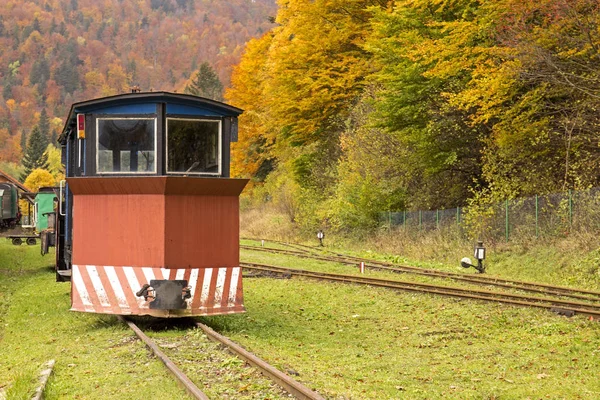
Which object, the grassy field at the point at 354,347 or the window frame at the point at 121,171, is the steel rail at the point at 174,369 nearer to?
the grassy field at the point at 354,347

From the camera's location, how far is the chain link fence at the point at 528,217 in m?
20.4

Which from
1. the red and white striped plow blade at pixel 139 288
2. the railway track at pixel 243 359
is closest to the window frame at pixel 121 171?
the red and white striped plow blade at pixel 139 288

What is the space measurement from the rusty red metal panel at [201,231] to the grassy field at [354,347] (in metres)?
1.13

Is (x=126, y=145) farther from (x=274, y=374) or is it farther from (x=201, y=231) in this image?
(x=274, y=374)

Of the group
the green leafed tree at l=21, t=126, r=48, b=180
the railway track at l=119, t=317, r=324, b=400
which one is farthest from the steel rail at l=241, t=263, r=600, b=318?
the green leafed tree at l=21, t=126, r=48, b=180

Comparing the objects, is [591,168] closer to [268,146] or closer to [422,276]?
[422,276]

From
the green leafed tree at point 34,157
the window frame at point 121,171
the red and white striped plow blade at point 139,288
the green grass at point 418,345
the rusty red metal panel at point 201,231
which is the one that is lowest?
the green grass at point 418,345

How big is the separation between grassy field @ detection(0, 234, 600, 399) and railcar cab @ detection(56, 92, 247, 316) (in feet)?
3.79

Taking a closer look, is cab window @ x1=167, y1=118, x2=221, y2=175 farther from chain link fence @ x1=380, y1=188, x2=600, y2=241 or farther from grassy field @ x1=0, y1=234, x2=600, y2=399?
chain link fence @ x1=380, y1=188, x2=600, y2=241

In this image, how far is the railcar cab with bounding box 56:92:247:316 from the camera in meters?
11.7

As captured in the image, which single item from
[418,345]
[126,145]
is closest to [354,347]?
[418,345]

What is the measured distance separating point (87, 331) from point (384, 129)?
19.8 m

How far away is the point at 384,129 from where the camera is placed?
98.6 feet

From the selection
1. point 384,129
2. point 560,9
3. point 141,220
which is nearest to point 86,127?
point 141,220
